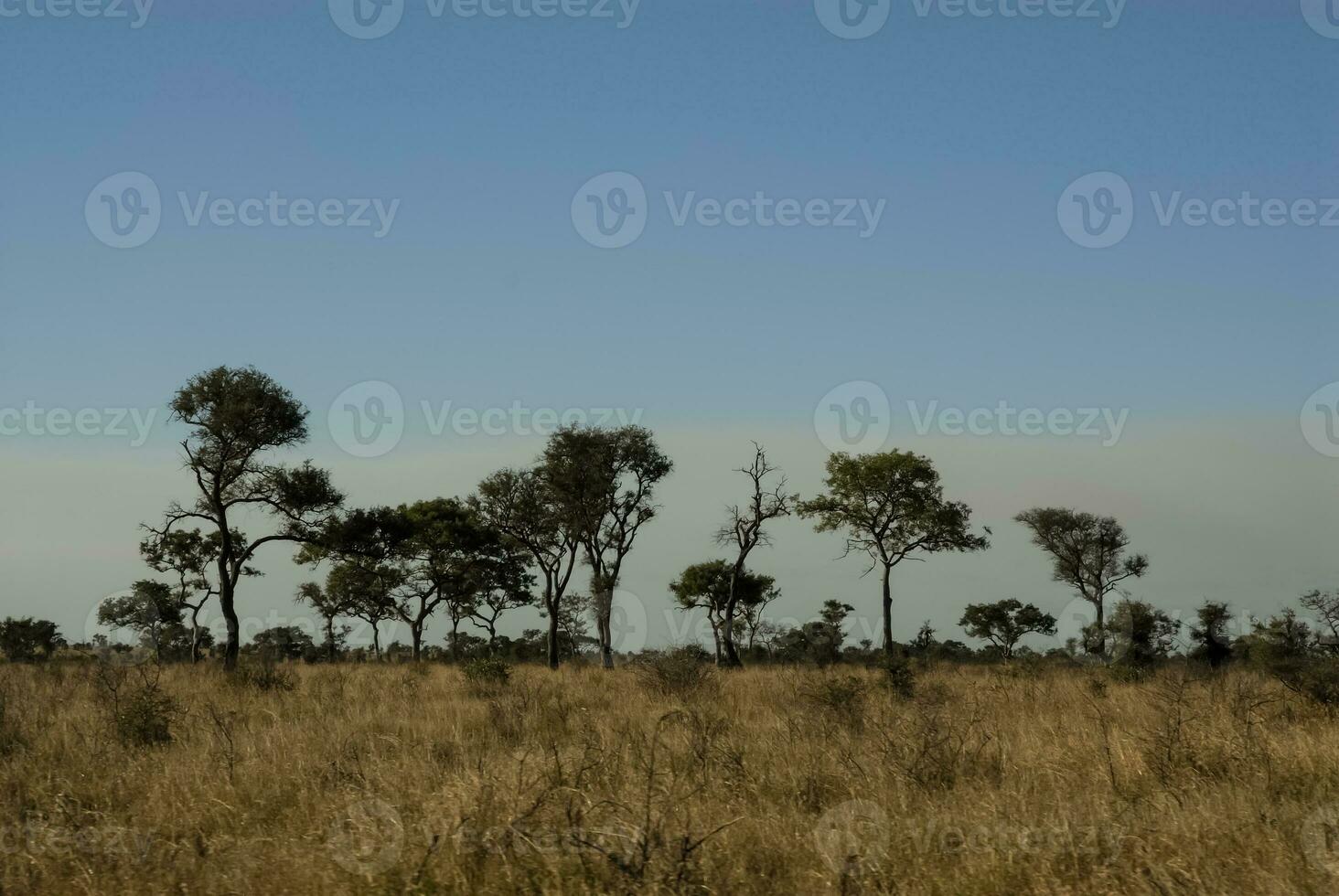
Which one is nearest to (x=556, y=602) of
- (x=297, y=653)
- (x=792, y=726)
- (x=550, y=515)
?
(x=550, y=515)

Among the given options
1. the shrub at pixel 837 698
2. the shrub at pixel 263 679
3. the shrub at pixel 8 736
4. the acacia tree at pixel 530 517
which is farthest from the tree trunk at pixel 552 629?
the shrub at pixel 8 736

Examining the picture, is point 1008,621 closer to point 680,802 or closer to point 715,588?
point 715,588

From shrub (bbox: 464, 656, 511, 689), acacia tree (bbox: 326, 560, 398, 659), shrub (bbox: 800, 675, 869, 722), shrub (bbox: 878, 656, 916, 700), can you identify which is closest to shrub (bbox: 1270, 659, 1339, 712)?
shrub (bbox: 878, 656, 916, 700)

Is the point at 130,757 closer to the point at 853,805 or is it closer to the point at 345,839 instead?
the point at 345,839

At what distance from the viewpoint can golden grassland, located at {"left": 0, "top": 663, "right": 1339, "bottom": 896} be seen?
661 cm

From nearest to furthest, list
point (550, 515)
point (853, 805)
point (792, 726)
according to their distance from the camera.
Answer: point (853, 805), point (792, 726), point (550, 515)

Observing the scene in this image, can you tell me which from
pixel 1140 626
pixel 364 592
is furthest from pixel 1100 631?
pixel 364 592

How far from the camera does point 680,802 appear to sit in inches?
329

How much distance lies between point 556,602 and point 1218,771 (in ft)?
111

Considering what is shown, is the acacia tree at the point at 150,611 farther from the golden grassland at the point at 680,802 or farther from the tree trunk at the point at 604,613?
the golden grassland at the point at 680,802

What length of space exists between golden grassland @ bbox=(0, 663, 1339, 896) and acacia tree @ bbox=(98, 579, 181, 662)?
48355 mm

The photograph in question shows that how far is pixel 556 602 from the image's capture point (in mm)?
41625

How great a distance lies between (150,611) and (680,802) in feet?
193

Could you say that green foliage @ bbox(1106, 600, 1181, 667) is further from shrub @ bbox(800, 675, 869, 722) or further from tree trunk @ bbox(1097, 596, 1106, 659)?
shrub @ bbox(800, 675, 869, 722)
